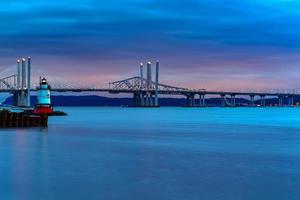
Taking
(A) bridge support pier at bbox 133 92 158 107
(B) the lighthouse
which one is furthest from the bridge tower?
(B) the lighthouse

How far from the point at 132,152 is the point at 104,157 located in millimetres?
1845

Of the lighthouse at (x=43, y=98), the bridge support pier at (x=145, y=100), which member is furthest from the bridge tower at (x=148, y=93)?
the lighthouse at (x=43, y=98)

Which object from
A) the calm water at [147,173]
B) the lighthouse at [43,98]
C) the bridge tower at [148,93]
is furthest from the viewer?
the bridge tower at [148,93]

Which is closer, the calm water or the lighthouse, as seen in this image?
the calm water

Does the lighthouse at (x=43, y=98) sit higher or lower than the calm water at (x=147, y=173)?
higher

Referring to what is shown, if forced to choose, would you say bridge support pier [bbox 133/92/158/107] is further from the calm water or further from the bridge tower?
the calm water

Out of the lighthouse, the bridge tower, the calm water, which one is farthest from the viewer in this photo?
the bridge tower

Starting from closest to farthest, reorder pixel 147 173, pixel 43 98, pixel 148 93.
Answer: pixel 147 173, pixel 43 98, pixel 148 93

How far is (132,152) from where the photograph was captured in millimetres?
17719

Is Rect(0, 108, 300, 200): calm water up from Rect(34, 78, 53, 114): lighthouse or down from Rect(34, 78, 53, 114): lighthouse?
down

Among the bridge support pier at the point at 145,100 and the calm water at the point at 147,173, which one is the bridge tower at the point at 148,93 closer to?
the bridge support pier at the point at 145,100

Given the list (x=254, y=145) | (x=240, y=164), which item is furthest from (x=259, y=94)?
(x=240, y=164)

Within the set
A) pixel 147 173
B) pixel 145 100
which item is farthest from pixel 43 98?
pixel 145 100

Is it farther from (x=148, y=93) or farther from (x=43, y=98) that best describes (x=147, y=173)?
(x=148, y=93)
